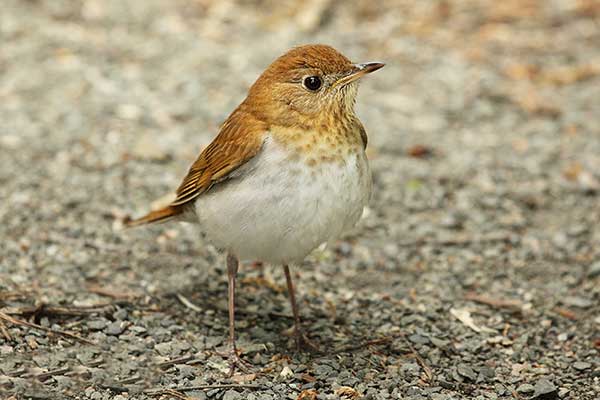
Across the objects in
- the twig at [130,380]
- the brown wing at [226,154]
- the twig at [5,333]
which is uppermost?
the brown wing at [226,154]

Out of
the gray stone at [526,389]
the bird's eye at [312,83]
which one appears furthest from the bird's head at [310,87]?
the gray stone at [526,389]

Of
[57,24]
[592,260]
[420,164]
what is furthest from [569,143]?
[57,24]

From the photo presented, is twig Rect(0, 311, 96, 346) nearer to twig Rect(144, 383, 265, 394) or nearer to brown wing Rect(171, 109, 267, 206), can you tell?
twig Rect(144, 383, 265, 394)

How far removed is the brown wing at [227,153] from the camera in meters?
4.85

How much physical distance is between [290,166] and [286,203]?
19cm

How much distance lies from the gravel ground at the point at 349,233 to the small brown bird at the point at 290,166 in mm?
686

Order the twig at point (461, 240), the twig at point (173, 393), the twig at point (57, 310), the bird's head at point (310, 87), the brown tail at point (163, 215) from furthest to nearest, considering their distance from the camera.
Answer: the twig at point (461, 240), the brown tail at point (163, 215), the twig at point (57, 310), the bird's head at point (310, 87), the twig at point (173, 393)

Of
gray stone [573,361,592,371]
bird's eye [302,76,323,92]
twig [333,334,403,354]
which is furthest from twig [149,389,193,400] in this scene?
gray stone [573,361,592,371]

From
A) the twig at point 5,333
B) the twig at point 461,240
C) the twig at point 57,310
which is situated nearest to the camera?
the twig at point 5,333

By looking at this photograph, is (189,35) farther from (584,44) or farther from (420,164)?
(584,44)

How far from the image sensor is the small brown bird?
4688 mm

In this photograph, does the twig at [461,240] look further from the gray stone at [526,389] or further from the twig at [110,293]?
the twig at [110,293]

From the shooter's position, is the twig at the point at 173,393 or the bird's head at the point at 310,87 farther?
the bird's head at the point at 310,87

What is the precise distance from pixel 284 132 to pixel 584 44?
21.6ft
